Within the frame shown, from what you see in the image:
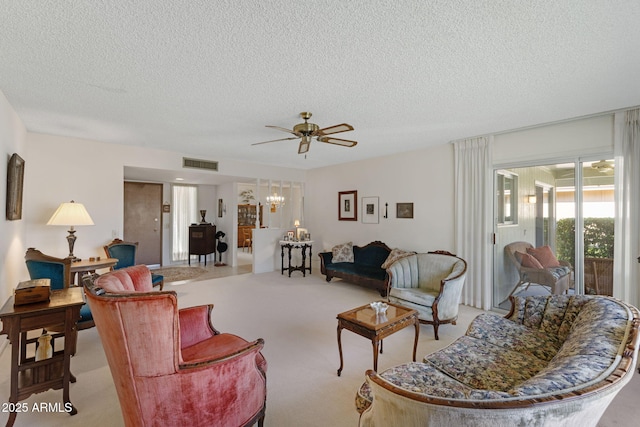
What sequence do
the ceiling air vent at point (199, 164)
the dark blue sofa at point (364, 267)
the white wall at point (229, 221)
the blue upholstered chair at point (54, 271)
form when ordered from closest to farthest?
the blue upholstered chair at point (54, 271)
the dark blue sofa at point (364, 267)
the ceiling air vent at point (199, 164)
the white wall at point (229, 221)

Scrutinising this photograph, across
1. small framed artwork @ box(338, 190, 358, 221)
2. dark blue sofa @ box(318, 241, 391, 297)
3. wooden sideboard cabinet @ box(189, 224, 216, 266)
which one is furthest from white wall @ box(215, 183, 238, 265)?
small framed artwork @ box(338, 190, 358, 221)

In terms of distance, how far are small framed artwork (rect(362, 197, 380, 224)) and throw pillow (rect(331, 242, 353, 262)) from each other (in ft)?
2.19

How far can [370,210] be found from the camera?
612 cm

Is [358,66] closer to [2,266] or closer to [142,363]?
[142,363]

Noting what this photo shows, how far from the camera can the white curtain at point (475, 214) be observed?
14.0ft

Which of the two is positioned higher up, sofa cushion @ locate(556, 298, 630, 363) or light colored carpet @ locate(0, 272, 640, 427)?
sofa cushion @ locate(556, 298, 630, 363)

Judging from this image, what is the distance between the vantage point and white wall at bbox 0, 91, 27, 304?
284 centimetres

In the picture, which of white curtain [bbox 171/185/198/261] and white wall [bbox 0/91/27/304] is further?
white curtain [bbox 171/185/198/261]

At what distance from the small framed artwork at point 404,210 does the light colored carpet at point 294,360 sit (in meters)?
1.64

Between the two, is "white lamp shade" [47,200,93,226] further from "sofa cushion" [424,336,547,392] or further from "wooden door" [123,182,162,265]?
Result: "sofa cushion" [424,336,547,392]

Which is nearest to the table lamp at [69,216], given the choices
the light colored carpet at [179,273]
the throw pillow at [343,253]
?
the light colored carpet at [179,273]

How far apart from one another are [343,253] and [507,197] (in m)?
3.26

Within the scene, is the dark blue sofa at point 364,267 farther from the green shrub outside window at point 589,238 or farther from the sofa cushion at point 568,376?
the sofa cushion at point 568,376

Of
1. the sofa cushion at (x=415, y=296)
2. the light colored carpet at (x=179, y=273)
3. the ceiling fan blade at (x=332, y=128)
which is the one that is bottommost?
the light colored carpet at (x=179, y=273)
